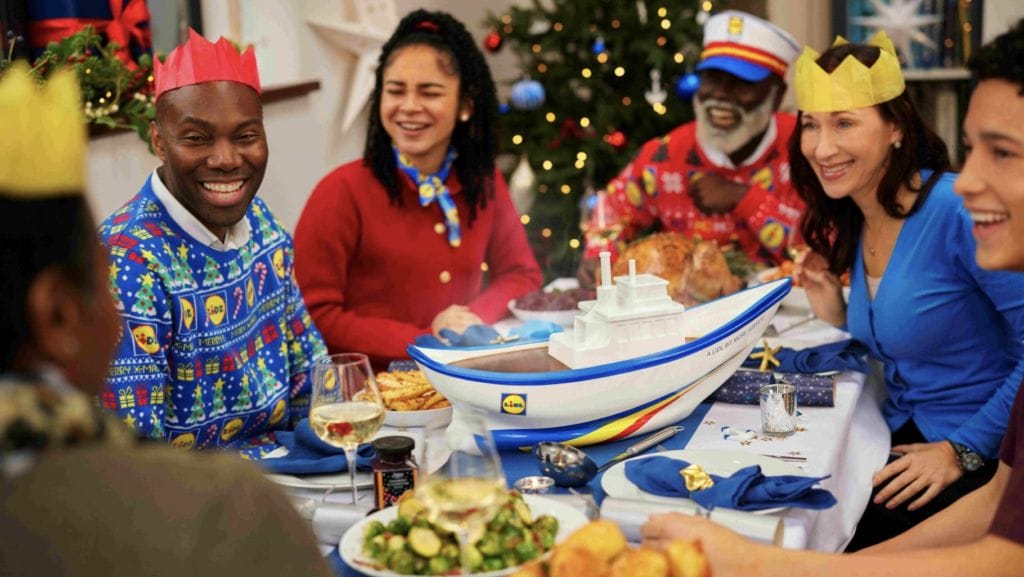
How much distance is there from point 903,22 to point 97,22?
371cm

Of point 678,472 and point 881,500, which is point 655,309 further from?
point 881,500

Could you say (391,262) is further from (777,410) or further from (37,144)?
(37,144)

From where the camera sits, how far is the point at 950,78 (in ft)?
17.8

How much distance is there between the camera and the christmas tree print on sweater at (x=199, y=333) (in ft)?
6.60

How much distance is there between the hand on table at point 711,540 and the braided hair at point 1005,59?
69 centimetres

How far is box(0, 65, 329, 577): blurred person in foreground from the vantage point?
87cm

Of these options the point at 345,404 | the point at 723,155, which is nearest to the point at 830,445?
the point at 345,404

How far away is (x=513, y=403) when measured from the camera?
6.35ft

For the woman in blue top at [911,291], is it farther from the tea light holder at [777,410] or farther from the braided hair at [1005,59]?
the braided hair at [1005,59]

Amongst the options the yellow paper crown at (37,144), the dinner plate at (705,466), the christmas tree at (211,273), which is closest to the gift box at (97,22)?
the christmas tree at (211,273)

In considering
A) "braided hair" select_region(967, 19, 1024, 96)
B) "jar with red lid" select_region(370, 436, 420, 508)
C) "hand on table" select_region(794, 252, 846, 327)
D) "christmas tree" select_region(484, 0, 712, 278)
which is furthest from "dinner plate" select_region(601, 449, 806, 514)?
"christmas tree" select_region(484, 0, 712, 278)

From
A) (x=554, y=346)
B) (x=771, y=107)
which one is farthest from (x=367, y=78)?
(x=554, y=346)

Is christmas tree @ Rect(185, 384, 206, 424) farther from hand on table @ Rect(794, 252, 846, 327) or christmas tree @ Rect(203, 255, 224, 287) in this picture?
hand on table @ Rect(794, 252, 846, 327)

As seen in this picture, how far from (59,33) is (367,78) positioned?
74.5 inches
